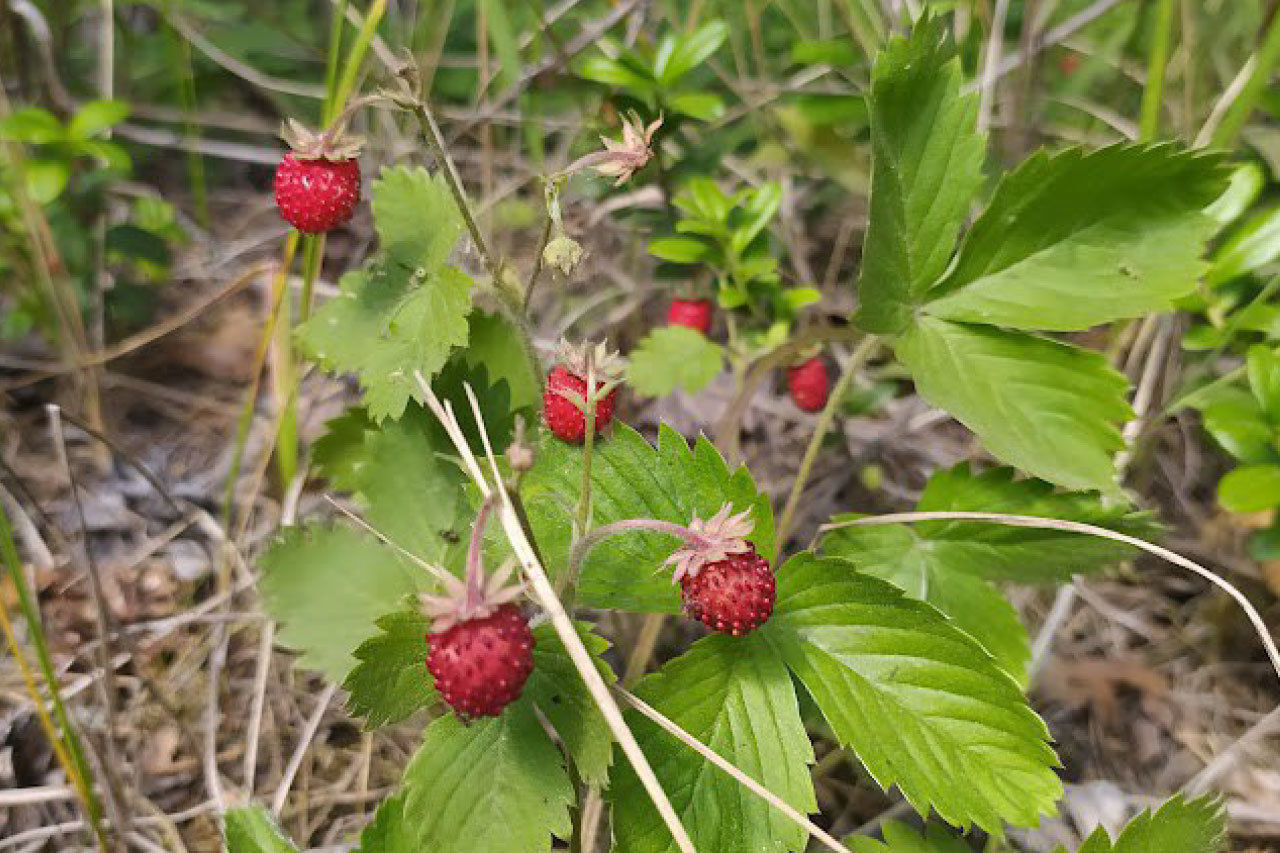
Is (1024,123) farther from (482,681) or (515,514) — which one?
(482,681)

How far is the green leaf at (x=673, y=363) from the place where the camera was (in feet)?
5.61

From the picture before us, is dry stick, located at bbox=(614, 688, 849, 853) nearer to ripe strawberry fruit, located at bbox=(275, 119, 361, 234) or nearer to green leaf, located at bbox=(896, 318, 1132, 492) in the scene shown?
green leaf, located at bbox=(896, 318, 1132, 492)

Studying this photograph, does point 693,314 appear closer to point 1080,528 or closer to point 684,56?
point 684,56

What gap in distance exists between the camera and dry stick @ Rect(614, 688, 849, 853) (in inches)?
40.1

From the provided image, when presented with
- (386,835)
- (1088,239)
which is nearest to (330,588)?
A: (386,835)

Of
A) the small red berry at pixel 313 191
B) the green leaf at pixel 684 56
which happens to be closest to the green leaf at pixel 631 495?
the small red berry at pixel 313 191

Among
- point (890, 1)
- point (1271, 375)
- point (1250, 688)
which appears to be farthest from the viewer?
point (890, 1)

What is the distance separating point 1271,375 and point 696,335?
83 centimetres

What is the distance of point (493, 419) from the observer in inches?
58.6

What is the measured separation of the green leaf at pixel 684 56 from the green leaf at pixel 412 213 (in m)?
0.56

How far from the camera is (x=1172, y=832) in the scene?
1.17 m

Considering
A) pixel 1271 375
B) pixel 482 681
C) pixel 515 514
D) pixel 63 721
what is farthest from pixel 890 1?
pixel 63 721

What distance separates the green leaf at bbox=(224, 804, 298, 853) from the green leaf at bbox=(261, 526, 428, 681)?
0.64 feet

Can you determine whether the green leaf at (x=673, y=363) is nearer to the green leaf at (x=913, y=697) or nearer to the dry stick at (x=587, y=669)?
the green leaf at (x=913, y=697)
